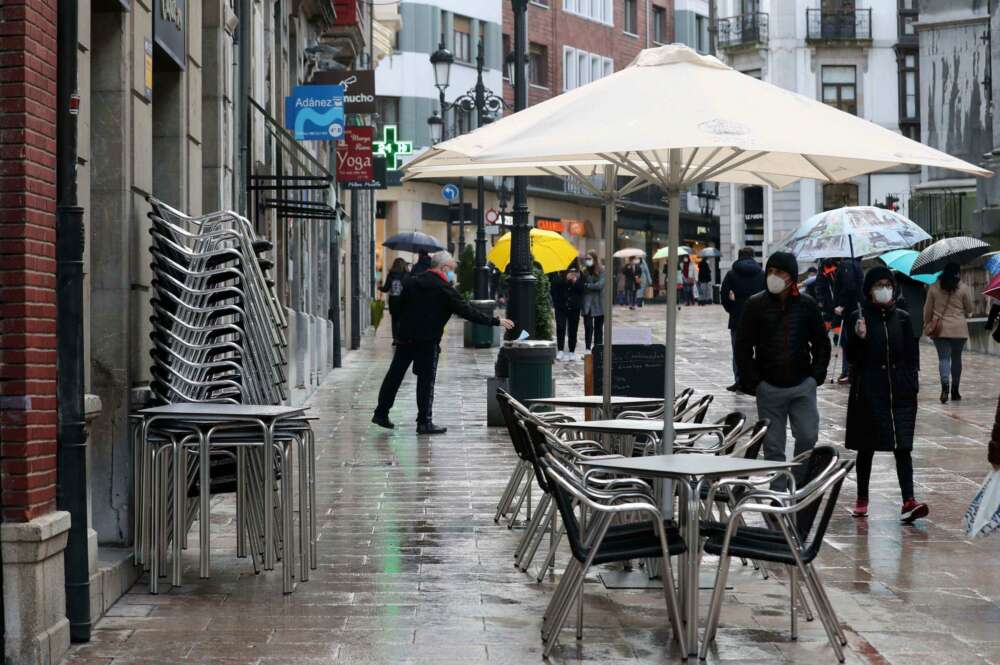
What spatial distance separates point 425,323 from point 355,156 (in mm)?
10966

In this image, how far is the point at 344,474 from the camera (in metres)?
13.5

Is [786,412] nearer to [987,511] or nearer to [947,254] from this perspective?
[987,511]

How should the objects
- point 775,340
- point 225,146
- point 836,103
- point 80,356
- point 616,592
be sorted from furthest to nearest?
point 836,103
point 225,146
point 775,340
point 616,592
point 80,356

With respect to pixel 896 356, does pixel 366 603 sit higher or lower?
lower

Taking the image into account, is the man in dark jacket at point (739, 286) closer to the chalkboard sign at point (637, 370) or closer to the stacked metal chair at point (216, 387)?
the chalkboard sign at point (637, 370)

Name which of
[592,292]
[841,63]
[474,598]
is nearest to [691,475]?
[474,598]

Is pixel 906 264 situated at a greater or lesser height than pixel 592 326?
greater

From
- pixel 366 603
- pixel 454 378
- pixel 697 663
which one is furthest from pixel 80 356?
pixel 454 378

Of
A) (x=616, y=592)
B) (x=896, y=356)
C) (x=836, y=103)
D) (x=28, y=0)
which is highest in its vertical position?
(x=836, y=103)

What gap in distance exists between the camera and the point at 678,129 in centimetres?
747

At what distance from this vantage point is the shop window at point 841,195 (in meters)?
65.8

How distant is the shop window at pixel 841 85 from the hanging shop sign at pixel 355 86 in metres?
45.1

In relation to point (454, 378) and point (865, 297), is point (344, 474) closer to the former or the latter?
point (865, 297)

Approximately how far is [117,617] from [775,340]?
4.61 metres
